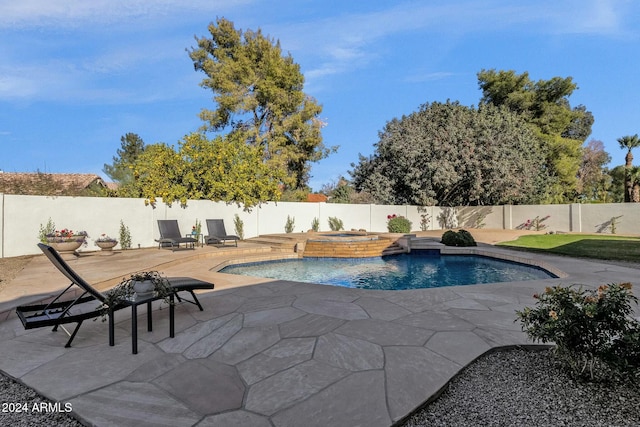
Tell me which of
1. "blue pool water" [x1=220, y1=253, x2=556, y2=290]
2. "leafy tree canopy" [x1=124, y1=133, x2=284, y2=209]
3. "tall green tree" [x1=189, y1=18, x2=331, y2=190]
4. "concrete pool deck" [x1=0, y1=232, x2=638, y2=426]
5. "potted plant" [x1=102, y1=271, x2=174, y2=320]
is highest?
"tall green tree" [x1=189, y1=18, x2=331, y2=190]

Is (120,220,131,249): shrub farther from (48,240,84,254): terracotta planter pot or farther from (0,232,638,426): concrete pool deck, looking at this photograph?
(0,232,638,426): concrete pool deck

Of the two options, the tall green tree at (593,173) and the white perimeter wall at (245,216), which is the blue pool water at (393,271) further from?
the tall green tree at (593,173)

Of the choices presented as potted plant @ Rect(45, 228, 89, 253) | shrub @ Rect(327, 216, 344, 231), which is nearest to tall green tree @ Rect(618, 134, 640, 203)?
shrub @ Rect(327, 216, 344, 231)

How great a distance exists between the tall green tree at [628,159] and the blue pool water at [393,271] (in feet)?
73.8

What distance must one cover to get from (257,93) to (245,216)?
1103cm

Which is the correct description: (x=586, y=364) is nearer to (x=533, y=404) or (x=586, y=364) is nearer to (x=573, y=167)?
(x=533, y=404)

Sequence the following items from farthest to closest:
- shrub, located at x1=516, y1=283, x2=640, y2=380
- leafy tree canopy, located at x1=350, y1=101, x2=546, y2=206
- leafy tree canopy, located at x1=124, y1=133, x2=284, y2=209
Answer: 1. leafy tree canopy, located at x1=350, y1=101, x2=546, y2=206
2. leafy tree canopy, located at x1=124, y1=133, x2=284, y2=209
3. shrub, located at x1=516, y1=283, x2=640, y2=380

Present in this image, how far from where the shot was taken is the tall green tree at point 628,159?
24406mm

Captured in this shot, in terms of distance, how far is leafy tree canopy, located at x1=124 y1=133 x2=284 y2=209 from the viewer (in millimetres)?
12664

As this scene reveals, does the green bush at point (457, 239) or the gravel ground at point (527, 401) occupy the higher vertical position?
the green bush at point (457, 239)

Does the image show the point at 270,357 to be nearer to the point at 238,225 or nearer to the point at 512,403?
the point at 512,403

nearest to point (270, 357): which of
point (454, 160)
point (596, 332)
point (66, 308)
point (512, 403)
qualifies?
point (512, 403)

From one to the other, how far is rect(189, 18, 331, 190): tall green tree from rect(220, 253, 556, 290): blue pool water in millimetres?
12662

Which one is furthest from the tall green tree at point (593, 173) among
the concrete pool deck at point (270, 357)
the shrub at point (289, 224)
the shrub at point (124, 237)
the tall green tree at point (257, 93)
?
the shrub at point (124, 237)
